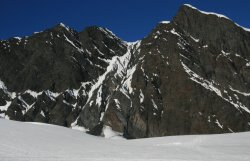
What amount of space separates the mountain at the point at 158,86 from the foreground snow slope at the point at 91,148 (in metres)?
88.2

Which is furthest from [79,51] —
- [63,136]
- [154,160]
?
[154,160]

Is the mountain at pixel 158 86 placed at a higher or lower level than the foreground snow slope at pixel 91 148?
higher

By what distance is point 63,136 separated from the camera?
33156mm

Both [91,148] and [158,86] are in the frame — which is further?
[158,86]

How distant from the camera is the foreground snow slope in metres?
22.7

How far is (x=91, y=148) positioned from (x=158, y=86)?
114257mm

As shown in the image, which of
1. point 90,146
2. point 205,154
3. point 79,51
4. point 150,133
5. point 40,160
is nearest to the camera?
point 40,160

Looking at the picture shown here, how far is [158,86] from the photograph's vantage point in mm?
141750

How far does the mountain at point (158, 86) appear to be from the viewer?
424 ft

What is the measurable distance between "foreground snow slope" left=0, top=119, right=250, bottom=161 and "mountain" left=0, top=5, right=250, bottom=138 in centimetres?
8824

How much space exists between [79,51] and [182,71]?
216ft

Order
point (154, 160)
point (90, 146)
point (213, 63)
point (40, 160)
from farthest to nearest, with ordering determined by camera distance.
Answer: point (213, 63)
point (90, 146)
point (154, 160)
point (40, 160)

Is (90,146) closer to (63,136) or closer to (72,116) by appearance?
(63,136)

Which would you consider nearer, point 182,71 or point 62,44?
point 182,71
